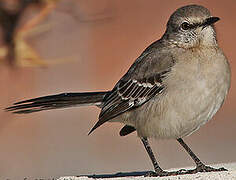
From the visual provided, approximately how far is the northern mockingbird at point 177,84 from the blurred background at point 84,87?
1358 millimetres

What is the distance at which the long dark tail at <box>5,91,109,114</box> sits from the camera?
8734 mm

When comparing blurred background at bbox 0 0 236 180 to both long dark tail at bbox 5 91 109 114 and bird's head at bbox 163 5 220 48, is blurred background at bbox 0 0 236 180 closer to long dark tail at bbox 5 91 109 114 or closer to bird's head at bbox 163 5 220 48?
long dark tail at bbox 5 91 109 114

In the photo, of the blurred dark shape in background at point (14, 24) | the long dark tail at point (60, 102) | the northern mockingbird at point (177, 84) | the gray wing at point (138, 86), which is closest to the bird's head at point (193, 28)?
the northern mockingbird at point (177, 84)

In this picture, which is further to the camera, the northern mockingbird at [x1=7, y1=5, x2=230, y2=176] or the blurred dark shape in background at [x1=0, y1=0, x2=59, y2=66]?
the blurred dark shape in background at [x1=0, y1=0, x2=59, y2=66]

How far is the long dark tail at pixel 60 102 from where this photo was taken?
28.7 feet

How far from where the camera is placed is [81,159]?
43.0 feet

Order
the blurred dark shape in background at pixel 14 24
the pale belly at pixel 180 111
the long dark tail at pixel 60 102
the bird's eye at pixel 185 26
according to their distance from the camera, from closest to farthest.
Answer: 1. the pale belly at pixel 180 111
2. the bird's eye at pixel 185 26
3. the long dark tail at pixel 60 102
4. the blurred dark shape in background at pixel 14 24

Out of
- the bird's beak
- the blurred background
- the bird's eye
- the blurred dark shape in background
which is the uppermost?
the blurred background

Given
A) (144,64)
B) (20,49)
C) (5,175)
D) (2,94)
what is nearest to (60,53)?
(2,94)

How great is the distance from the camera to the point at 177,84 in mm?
7777

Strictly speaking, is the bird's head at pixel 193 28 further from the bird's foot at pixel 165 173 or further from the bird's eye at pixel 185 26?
the bird's foot at pixel 165 173

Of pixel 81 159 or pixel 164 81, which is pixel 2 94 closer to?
pixel 81 159

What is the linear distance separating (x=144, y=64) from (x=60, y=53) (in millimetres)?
7508

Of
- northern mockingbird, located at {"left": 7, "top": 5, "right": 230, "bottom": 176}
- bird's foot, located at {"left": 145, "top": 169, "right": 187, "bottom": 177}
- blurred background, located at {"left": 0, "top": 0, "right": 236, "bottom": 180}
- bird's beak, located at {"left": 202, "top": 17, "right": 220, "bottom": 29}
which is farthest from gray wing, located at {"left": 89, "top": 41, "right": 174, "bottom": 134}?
blurred background, located at {"left": 0, "top": 0, "right": 236, "bottom": 180}
